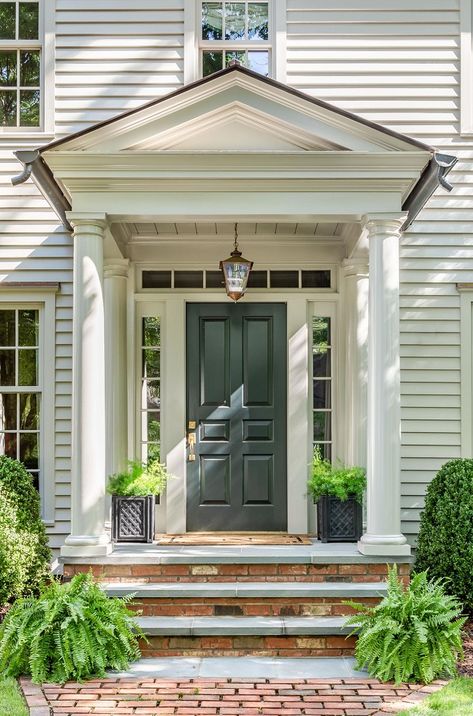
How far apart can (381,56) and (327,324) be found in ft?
9.19

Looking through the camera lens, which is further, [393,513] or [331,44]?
[331,44]

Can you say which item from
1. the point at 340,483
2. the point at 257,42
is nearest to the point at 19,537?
the point at 340,483

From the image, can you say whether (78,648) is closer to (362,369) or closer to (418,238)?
(362,369)

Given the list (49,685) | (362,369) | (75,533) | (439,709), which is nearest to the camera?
(439,709)

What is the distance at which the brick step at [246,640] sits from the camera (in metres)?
6.05

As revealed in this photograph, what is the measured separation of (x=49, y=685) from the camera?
5.42 m

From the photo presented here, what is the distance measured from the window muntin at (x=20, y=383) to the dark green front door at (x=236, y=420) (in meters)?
1.59

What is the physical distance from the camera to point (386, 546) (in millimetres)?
6531

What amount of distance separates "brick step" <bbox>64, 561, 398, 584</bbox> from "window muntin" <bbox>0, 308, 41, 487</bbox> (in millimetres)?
2233

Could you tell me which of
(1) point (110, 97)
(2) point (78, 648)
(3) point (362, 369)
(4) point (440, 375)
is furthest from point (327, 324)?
(2) point (78, 648)

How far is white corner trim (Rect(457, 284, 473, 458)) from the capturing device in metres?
8.30

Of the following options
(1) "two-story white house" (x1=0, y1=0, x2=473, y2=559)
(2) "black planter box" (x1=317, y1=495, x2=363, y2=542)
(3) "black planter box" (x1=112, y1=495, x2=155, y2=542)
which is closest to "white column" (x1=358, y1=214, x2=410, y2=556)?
(2) "black planter box" (x1=317, y1=495, x2=363, y2=542)

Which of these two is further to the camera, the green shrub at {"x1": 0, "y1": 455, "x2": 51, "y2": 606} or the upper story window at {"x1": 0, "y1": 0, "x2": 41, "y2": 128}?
the upper story window at {"x1": 0, "y1": 0, "x2": 41, "y2": 128}

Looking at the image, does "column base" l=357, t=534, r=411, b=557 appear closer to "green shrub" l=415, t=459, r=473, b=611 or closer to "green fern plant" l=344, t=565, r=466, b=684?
"green shrub" l=415, t=459, r=473, b=611
